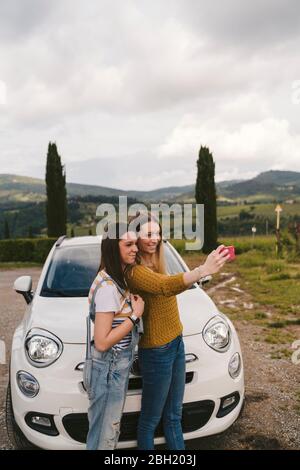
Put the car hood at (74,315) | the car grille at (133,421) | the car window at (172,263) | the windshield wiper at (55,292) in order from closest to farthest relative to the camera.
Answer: the car grille at (133,421)
the car hood at (74,315)
the windshield wiper at (55,292)
the car window at (172,263)

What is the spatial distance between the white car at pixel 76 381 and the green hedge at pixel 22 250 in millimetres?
19126

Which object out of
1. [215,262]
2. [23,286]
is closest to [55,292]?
[23,286]

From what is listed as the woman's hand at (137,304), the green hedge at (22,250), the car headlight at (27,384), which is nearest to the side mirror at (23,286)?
the car headlight at (27,384)

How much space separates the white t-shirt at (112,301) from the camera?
2246mm

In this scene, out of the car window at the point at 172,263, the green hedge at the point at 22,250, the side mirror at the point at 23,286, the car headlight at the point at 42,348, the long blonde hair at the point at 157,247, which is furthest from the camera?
the green hedge at the point at 22,250

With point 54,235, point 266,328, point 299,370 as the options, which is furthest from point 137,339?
point 54,235

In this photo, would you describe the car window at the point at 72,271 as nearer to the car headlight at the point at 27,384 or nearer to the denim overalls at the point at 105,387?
the car headlight at the point at 27,384

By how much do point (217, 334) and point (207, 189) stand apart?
2136 centimetres

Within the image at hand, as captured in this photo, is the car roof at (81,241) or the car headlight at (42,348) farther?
the car roof at (81,241)

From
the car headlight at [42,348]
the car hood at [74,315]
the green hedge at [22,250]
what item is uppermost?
the car hood at [74,315]

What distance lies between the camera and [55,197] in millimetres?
24781

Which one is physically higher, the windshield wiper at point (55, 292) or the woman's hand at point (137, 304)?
the woman's hand at point (137, 304)

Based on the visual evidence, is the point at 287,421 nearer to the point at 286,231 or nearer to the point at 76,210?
the point at 286,231
